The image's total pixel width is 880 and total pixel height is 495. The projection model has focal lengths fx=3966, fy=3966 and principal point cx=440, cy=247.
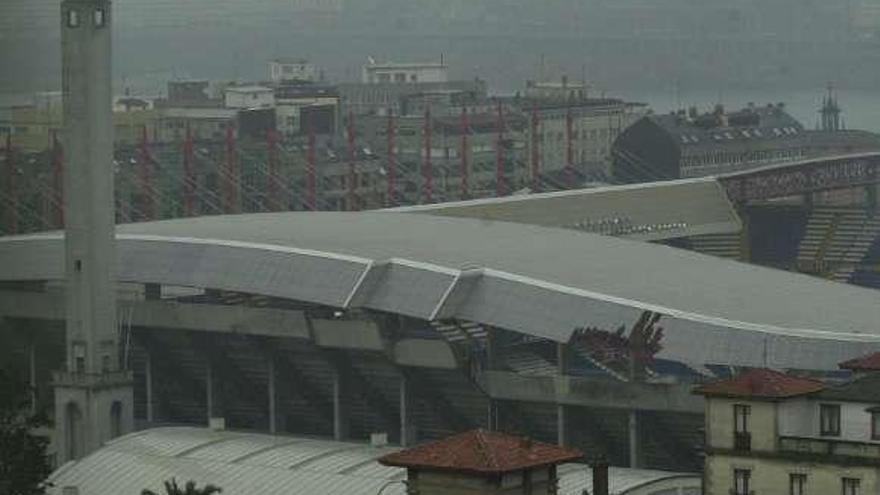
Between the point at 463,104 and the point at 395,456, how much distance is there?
187 feet

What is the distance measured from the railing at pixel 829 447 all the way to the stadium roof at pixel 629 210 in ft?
77.2

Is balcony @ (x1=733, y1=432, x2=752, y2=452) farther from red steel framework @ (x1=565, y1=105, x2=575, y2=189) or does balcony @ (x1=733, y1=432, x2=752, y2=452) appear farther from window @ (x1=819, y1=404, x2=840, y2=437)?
red steel framework @ (x1=565, y1=105, x2=575, y2=189)

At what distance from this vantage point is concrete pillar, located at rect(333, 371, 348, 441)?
32.6m

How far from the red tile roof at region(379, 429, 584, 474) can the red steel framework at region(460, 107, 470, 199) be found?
42233 mm

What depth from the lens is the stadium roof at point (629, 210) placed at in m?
44.7

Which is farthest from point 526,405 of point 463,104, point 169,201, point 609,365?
point 463,104

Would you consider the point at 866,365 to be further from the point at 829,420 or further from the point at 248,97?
the point at 248,97

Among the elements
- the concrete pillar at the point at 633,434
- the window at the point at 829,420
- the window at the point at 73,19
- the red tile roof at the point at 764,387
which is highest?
the window at the point at 73,19

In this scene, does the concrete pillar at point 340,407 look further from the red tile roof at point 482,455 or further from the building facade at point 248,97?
the building facade at point 248,97

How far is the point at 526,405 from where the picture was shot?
3134 centimetres

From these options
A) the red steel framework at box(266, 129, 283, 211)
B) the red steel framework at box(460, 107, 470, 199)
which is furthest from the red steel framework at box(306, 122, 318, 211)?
the red steel framework at box(460, 107, 470, 199)

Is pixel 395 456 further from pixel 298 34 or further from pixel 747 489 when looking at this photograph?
pixel 298 34

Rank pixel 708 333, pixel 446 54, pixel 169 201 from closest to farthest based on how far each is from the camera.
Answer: pixel 708 333 < pixel 169 201 < pixel 446 54

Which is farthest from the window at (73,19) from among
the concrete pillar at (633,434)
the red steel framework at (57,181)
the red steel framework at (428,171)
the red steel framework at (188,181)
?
the red steel framework at (428,171)
